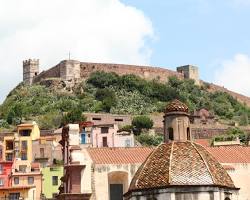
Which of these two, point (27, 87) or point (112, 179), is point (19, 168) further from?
point (27, 87)

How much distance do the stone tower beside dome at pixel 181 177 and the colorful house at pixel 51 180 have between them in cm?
4069

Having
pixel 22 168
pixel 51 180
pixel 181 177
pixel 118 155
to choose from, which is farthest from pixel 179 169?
pixel 22 168

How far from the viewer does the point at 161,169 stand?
27.3 meters

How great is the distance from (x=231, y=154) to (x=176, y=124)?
495 inches

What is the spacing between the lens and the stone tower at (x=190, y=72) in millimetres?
131375

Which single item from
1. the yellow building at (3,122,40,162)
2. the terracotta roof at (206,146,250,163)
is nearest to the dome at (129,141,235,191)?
the terracotta roof at (206,146,250,163)

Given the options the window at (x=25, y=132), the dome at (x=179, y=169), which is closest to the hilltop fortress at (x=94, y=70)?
the window at (x=25, y=132)

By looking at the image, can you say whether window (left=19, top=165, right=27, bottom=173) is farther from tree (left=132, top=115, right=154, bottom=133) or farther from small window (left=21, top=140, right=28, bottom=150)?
tree (left=132, top=115, right=154, bottom=133)

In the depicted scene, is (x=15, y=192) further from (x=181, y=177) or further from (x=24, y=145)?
(x=181, y=177)

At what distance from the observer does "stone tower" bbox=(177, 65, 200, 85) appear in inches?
5172

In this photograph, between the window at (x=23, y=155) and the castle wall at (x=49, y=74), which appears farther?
the castle wall at (x=49, y=74)

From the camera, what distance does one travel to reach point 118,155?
40156mm

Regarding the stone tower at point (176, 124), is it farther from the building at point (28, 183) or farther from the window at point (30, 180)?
the window at point (30, 180)

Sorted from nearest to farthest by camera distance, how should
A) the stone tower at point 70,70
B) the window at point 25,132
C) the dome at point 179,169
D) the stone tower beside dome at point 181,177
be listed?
the stone tower beside dome at point 181,177 < the dome at point 179,169 < the window at point 25,132 < the stone tower at point 70,70
